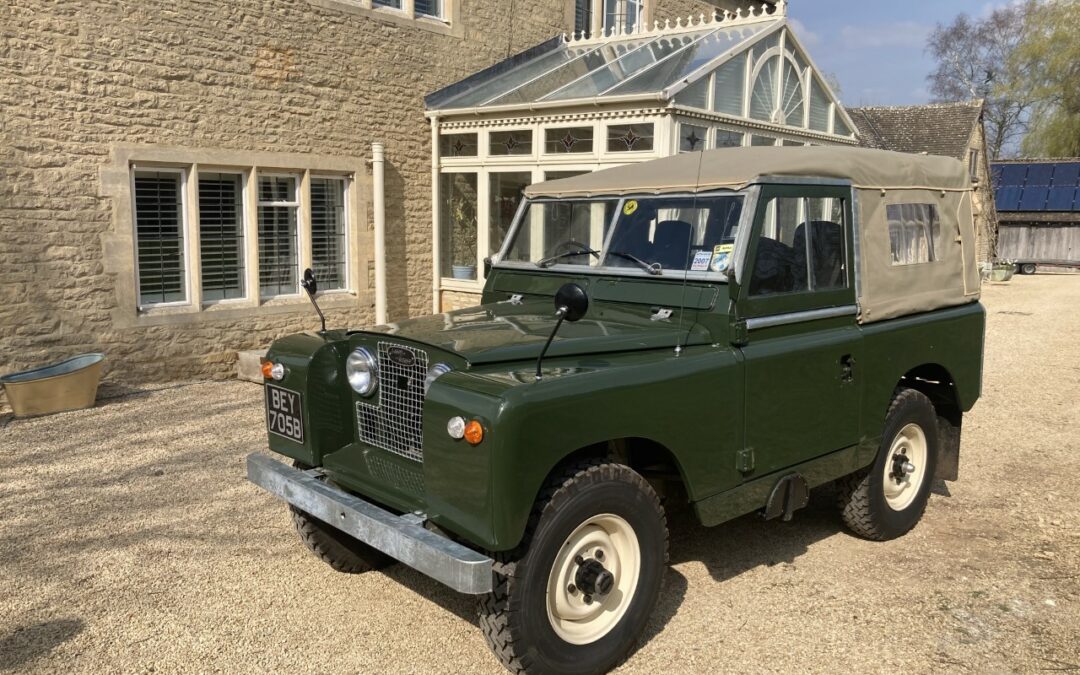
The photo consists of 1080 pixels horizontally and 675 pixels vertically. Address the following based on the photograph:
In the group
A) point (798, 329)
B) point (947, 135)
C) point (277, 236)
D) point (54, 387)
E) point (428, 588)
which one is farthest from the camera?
point (947, 135)

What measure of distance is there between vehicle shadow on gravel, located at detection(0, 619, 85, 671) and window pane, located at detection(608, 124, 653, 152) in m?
7.69

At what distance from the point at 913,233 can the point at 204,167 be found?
7.66 m

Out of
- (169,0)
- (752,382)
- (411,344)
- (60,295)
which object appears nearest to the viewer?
(411,344)

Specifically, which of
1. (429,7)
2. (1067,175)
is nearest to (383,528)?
(429,7)

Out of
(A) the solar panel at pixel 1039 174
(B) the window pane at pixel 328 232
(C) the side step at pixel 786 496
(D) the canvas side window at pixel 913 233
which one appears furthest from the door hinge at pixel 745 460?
(A) the solar panel at pixel 1039 174

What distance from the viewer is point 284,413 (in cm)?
414

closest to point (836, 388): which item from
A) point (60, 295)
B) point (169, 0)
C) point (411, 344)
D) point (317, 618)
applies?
point (411, 344)

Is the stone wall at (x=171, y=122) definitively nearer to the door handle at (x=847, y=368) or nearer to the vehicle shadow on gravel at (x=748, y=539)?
the vehicle shadow on gravel at (x=748, y=539)

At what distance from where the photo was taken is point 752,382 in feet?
12.9

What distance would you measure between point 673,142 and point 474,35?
4.31 metres

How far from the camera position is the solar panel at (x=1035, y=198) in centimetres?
3144

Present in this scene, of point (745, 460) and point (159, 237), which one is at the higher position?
point (159, 237)

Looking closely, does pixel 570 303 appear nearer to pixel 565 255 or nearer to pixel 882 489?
pixel 565 255

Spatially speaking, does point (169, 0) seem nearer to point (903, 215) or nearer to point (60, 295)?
point (60, 295)
